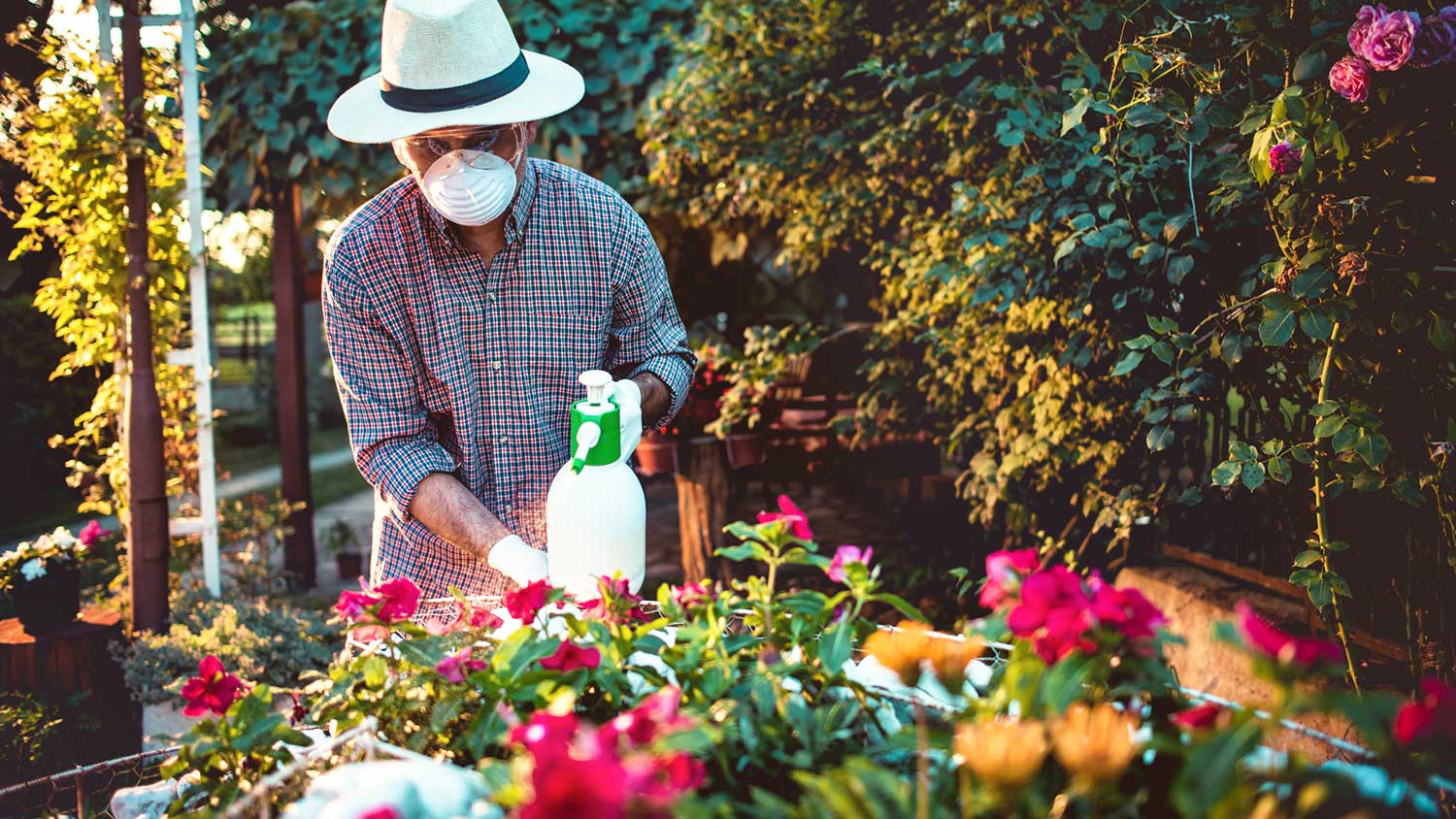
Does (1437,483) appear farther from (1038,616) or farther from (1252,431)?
(1038,616)

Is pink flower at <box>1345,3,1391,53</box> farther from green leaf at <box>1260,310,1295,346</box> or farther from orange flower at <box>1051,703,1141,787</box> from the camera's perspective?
orange flower at <box>1051,703,1141,787</box>

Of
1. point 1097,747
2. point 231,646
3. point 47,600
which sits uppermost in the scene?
point 1097,747

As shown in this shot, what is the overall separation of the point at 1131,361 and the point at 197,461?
3.67m

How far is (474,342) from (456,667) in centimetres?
105

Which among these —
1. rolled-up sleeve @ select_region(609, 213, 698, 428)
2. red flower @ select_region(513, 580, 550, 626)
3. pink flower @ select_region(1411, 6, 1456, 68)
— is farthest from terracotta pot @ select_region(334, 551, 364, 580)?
pink flower @ select_region(1411, 6, 1456, 68)

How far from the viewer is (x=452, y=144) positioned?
6.06 ft

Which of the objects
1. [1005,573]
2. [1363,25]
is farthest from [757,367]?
[1005,573]

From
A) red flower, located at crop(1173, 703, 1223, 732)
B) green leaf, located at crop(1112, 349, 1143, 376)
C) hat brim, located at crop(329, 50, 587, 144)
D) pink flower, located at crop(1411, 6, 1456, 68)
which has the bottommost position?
red flower, located at crop(1173, 703, 1223, 732)

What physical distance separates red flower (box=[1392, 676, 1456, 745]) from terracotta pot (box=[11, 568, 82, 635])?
3.66m

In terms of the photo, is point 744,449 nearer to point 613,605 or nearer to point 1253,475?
point 1253,475

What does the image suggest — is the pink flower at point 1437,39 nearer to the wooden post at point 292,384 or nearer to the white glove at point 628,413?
the white glove at point 628,413

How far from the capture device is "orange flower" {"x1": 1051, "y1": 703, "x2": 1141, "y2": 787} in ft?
2.19

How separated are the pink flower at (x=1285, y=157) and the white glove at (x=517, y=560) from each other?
54.0 inches

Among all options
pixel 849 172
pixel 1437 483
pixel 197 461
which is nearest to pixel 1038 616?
pixel 1437 483
